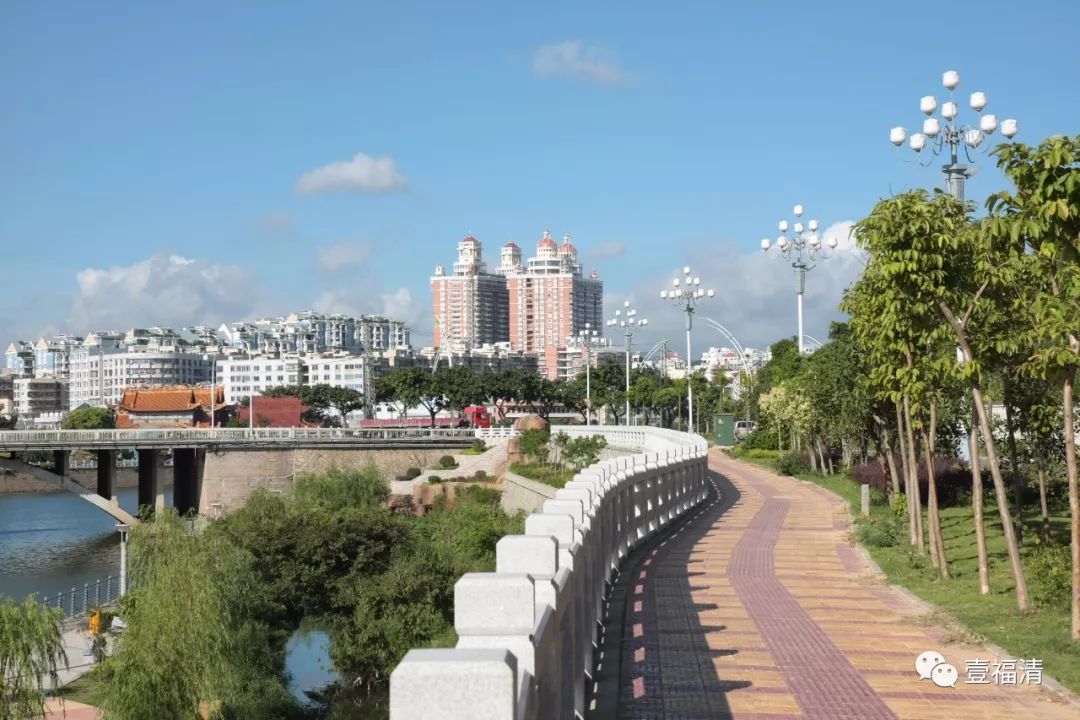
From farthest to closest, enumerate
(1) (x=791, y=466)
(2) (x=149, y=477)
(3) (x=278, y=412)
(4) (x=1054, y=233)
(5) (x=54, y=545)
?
1. (3) (x=278, y=412)
2. (2) (x=149, y=477)
3. (5) (x=54, y=545)
4. (1) (x=791, y=466)
5. (4) (x=1054, y=233)

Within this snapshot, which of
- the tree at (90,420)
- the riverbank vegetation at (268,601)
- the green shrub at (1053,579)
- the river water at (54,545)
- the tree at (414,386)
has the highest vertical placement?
the tree at (414,386)

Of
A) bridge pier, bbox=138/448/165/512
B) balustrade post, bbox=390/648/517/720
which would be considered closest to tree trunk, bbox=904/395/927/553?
balustrade post, bbox=390/648/517/720

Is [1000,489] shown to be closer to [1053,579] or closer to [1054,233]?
[1053,579]

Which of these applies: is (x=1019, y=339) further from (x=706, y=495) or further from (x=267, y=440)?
(x=267, y=440)

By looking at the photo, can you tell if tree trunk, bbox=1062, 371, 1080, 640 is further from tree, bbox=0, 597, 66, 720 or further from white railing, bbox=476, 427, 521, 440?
white railing, bbox=476, 427, 521, 440

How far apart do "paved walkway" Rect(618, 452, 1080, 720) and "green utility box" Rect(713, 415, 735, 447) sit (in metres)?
49.0

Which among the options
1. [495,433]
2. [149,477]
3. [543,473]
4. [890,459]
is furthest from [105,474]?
[890,459]

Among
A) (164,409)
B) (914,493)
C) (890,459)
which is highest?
(164,409)

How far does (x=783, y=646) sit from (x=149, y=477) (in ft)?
221

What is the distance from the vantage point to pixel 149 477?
7394 cm

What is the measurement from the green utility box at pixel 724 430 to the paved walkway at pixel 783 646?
49.0 m

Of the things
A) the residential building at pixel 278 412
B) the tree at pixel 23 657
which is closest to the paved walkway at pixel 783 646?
the tree at pixel 23 657

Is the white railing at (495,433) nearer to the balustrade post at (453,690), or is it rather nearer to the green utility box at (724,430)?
the green utility box at (724,430)

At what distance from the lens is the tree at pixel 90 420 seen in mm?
138000
